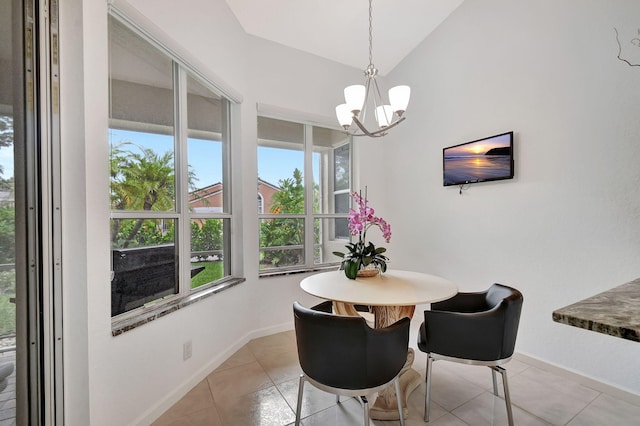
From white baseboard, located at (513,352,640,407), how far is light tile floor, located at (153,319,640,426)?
0.04 m

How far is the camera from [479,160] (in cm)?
269

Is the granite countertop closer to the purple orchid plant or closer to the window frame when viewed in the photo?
the purple orchid plant

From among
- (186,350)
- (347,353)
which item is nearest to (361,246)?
(347,353)

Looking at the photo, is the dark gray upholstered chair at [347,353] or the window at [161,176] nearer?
the dark gray upholstered chair at [347,353]

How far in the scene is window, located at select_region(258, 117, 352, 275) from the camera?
3.18 metres

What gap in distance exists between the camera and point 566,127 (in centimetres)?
215

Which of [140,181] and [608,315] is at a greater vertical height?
[140,181]

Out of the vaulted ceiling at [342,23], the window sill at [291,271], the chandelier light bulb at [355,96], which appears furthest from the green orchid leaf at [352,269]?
the vaulted ceiling at [342,23]

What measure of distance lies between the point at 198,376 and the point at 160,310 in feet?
2.28

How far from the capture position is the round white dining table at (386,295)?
154 centimetres

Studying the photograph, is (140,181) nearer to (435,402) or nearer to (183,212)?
(183,212)

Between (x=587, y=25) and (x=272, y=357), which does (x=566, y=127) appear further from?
(x=272, y=357)

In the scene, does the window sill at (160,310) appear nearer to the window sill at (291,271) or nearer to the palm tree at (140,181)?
the palm tree at (140,181)

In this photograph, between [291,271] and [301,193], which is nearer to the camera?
[291,271]
